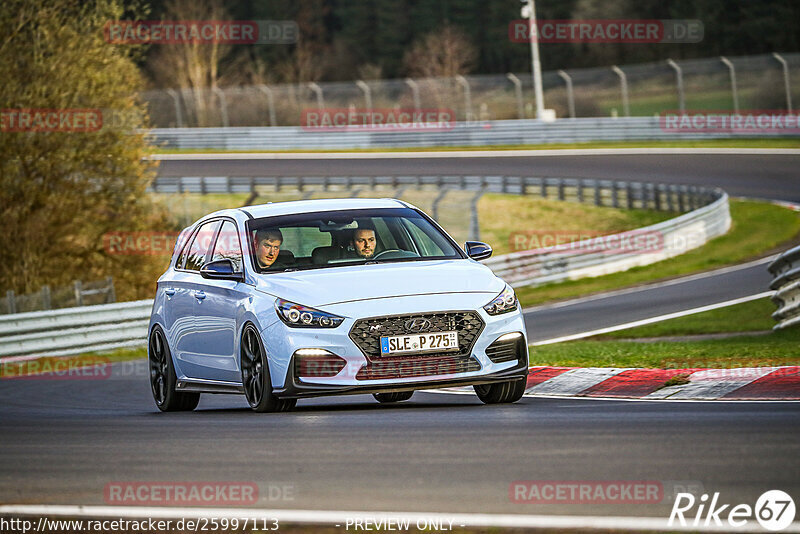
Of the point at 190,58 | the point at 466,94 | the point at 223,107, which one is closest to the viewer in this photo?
the point at 466,94

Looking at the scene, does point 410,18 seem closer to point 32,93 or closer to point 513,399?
point 32,93

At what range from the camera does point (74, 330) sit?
22.0 m

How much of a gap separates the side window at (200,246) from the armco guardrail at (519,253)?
10047mm

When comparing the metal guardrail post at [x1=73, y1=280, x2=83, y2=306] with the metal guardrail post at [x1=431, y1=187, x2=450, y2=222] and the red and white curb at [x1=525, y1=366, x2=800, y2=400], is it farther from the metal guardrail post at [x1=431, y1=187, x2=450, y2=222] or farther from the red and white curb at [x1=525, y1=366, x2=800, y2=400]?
the metal guardrail post at [x1=431, y1=187, x2=450, y2=222]

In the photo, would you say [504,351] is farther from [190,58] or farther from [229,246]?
[190,58]

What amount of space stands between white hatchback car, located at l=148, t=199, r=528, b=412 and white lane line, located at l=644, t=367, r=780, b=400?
119cm

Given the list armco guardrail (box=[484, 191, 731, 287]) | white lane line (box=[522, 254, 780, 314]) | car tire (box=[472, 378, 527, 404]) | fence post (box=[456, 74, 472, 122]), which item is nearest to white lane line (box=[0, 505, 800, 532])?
car tire (box=[472, 378, 527, 404])

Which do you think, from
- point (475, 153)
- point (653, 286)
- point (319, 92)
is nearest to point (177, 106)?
point (319, 92)

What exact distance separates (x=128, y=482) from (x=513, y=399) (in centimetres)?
386

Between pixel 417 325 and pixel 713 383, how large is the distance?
2510mm

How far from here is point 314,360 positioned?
9422mm

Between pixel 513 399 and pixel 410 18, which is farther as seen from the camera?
pixel 410 18

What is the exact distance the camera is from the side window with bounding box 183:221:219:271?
459 inches

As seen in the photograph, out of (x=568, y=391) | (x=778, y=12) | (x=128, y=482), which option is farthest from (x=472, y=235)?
(x=778, y=12)
